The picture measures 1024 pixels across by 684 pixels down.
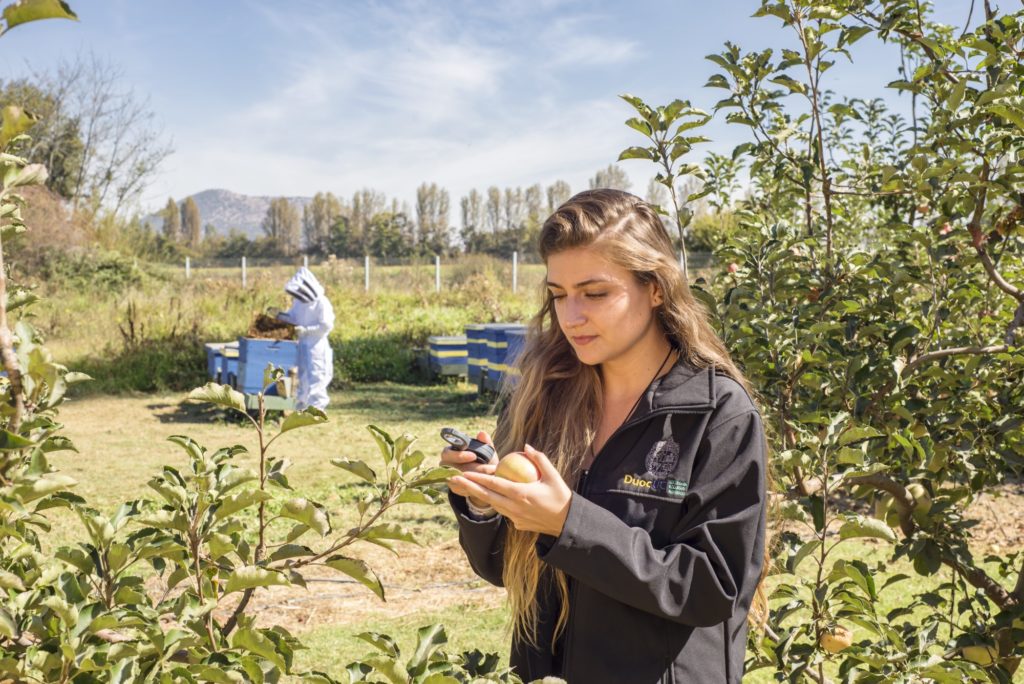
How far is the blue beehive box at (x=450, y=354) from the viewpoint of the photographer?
1246cm

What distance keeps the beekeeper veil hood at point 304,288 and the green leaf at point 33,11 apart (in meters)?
8.14

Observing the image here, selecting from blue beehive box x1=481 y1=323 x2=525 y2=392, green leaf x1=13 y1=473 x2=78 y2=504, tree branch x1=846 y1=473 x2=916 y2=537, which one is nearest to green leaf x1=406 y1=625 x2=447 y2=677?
green leaf x1=13 y1=473 x2=78 y2=504

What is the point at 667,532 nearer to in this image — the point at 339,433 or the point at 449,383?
the point at 339,433

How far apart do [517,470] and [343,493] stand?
5.74m

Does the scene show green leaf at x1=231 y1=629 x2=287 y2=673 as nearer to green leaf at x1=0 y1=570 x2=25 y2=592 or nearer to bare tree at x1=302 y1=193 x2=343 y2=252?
green leaf at x1=0 y1=570 x2=25 y2=592

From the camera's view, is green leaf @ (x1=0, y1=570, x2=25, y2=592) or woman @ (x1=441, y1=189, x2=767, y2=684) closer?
green leaf @ (x1=0, y1=570, x2=25, y2=592)

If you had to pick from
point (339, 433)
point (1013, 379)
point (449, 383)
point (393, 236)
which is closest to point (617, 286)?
point (1013, 379)

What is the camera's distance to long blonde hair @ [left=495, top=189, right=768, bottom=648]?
5.13ft

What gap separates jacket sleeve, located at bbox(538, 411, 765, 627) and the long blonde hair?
0.22 metres

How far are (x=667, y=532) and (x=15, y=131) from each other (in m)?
1.11

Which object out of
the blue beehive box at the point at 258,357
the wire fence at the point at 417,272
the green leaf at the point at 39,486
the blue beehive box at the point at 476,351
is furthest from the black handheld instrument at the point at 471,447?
the wire fence at the point at 417,272

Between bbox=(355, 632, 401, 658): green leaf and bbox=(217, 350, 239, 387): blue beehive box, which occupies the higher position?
bbox=(355, 632, 401, 658): green leaf

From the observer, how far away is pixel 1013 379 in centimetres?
233

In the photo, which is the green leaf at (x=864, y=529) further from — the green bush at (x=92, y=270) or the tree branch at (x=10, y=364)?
the green bush at (x=92, y=270)
